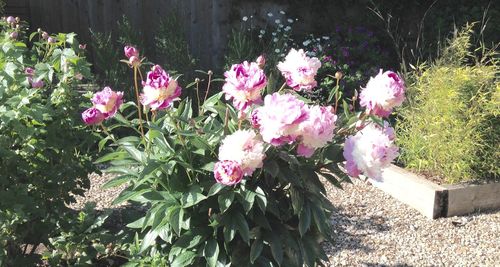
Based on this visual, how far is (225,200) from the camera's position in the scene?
1.66 metres

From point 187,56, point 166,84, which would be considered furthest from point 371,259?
point 187,56

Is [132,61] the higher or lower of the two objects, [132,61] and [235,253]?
the higher

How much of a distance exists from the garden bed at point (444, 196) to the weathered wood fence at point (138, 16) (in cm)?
292

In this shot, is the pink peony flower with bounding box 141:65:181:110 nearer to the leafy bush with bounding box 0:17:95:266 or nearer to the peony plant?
the peony plant

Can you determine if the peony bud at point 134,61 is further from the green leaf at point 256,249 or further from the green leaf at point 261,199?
the green leaf at point 256,249

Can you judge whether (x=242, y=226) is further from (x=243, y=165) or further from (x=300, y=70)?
(x=300, y=70)

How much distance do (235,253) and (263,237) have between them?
11 cm

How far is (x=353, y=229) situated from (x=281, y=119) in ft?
6.46

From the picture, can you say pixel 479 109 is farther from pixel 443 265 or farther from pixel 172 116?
pixel 172 116

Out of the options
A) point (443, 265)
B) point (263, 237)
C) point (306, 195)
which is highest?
point (306, 195)

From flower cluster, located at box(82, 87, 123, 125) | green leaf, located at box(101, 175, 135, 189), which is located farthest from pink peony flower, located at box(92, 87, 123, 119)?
green leaf, located at box(101, 175, 135, 189)

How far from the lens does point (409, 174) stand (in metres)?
3.76

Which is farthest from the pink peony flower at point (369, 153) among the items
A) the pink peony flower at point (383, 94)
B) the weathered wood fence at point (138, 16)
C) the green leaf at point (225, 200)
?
the weathered wood fence at point (138, 16)


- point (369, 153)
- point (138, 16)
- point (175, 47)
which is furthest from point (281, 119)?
point (138, 16)
